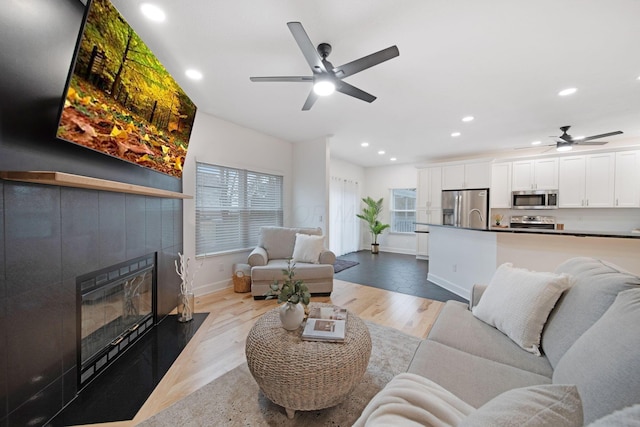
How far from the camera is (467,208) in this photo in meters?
5.34

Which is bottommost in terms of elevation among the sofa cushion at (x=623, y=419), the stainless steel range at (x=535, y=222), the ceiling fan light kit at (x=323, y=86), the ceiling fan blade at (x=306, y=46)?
the sofa cushion at (x=623, y=419)

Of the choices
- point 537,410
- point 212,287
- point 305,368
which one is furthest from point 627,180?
point 212,287

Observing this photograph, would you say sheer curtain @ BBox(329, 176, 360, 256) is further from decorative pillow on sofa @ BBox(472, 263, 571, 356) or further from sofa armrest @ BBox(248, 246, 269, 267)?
decorative pillow on sofa @ BBox(472, 263, 571, 356)

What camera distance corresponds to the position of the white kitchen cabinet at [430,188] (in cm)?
587

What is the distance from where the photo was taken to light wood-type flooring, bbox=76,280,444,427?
161 cm

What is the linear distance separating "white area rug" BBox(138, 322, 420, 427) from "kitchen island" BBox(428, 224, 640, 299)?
1.71 metres

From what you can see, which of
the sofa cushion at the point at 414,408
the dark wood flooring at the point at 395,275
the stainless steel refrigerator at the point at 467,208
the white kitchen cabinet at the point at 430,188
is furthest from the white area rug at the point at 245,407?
the white kitchen cabinet at the point at 430,188

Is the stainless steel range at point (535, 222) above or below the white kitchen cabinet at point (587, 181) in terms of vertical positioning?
below

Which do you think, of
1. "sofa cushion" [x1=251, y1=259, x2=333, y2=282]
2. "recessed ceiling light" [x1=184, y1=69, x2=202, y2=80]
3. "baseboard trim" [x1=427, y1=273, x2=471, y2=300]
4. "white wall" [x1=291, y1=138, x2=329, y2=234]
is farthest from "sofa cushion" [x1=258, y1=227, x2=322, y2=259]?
"recessed ceiling light" [x1=184, y1=69, x2=202, y2=80]

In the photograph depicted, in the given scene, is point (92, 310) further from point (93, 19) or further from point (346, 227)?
point (346, 227)

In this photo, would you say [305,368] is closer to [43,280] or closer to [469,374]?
[469,374]

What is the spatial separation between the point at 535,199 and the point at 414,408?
5973 mm

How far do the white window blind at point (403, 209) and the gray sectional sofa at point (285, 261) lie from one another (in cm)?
381

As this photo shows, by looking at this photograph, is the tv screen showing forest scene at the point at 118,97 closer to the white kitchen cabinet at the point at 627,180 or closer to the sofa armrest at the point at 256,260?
the sofa armrest at the point at 256,260
